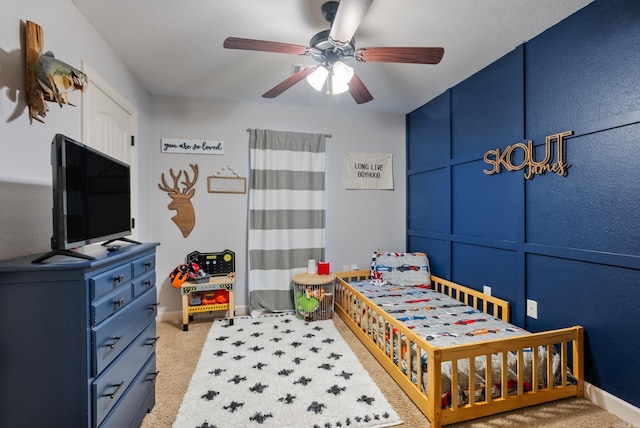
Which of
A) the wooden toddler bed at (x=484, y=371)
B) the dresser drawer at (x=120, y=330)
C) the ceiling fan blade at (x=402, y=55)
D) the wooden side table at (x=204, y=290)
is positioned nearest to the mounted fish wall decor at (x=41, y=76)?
the dresser drawer at (x=120, y=330)

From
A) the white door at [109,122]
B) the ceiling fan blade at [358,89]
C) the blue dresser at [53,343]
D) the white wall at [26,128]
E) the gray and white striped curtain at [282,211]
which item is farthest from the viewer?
the gray and white striped curtain at [282,211]

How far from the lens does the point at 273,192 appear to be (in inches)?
128

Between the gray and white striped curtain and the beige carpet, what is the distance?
3.41ft

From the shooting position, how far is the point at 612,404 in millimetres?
1615

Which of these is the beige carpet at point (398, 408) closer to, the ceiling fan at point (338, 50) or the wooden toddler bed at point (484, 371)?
the wooden toddler bed at point (484, 371)

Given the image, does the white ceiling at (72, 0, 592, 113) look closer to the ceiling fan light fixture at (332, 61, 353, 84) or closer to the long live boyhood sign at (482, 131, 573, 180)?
the ceiling fan light fixture at (332, 61, 353, 84)

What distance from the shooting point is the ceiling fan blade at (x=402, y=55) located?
64.0 inches

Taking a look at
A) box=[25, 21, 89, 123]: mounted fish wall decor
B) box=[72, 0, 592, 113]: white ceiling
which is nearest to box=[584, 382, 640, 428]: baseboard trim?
box=[72, 0, 592, 113]: white ceiling

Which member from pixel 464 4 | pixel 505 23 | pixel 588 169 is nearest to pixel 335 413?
pixel 588 169

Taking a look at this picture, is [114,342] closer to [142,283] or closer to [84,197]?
[142,283]

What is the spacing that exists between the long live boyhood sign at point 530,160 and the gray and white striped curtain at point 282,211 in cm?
175

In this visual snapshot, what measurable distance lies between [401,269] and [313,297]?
1024mm

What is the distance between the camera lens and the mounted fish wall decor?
1.28m

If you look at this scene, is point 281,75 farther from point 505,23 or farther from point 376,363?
point 376,363
